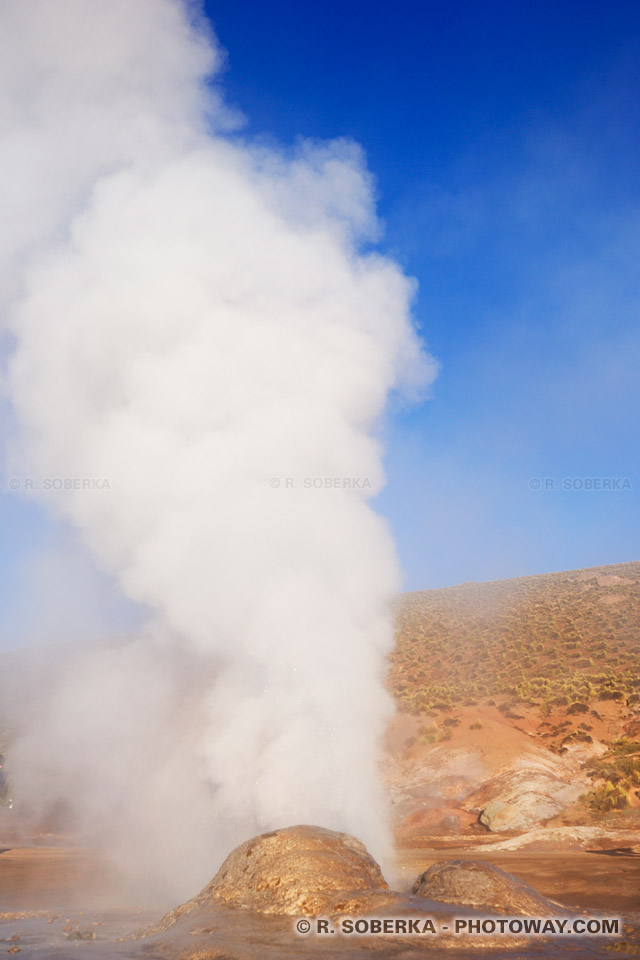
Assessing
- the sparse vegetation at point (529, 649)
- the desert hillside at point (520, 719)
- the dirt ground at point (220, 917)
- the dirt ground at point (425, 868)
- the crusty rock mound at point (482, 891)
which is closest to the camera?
the dirt ground at point (220, 917)

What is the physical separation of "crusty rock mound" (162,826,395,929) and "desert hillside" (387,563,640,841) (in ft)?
31.0

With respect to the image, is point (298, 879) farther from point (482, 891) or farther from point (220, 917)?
point (482, 891)

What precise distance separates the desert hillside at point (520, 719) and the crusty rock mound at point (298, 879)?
9454mm

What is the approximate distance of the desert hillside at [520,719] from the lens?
16234 mm

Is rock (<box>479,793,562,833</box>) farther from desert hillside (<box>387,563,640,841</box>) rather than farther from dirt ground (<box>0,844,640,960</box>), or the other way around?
dirt ground (<box>0,844,640,960</box>)

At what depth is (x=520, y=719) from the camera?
21984mm

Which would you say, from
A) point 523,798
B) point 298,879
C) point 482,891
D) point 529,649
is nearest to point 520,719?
point 523,798

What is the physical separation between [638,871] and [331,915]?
22.1 feet

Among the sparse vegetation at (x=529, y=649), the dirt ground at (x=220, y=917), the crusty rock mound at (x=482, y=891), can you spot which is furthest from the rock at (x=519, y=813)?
the crusty rock mound at (x=482, y=891)

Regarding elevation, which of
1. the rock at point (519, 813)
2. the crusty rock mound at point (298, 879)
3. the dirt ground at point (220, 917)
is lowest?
the rock at point (519, 813)

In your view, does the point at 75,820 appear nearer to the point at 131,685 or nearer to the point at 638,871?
the point at 131,685

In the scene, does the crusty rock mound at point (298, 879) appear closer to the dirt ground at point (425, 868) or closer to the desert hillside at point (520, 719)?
the dirt ground at point (425, 868)

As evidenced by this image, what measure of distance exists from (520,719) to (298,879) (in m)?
17.3

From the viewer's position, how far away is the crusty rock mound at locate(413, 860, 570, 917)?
6.59 metres
